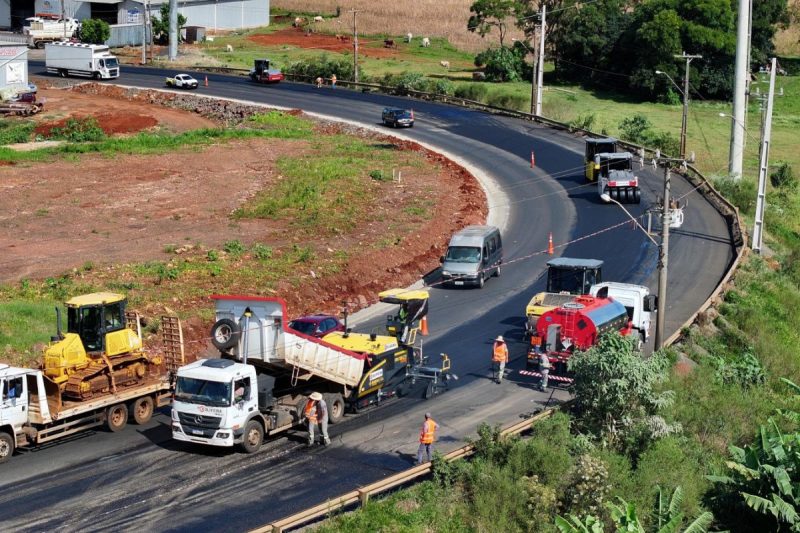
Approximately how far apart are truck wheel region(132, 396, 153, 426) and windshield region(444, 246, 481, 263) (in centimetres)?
1824

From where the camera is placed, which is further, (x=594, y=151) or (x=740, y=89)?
(x=740, y=89)

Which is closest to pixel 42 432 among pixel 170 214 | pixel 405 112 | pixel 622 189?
pixel 170 214

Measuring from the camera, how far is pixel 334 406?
3186 centimetres

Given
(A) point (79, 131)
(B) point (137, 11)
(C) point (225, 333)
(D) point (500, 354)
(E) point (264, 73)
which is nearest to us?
(C) point (225, 333)

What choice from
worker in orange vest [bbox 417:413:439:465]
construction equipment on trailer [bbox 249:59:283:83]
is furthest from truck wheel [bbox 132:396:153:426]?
construction equipment on trailer [bbox 249:59:283:83]

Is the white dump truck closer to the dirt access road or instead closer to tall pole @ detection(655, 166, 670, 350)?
the dirt access road

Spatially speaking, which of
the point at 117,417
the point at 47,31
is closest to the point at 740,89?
the point at 117,417

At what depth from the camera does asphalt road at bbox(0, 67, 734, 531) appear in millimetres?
26203

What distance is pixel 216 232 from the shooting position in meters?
53.9

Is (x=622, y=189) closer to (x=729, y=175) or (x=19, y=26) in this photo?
(x=729, y=175)

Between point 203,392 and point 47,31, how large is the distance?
332 ft

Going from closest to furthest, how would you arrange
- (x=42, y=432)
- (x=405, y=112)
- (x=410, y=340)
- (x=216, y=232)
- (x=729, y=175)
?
(x=42, y=432), (x=410, y=340), (x=216, y=232), (x=729, y=175), (x=405, y=112)

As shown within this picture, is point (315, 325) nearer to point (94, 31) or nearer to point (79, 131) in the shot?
point (79, 131)

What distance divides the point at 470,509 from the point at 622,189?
1477 inches
